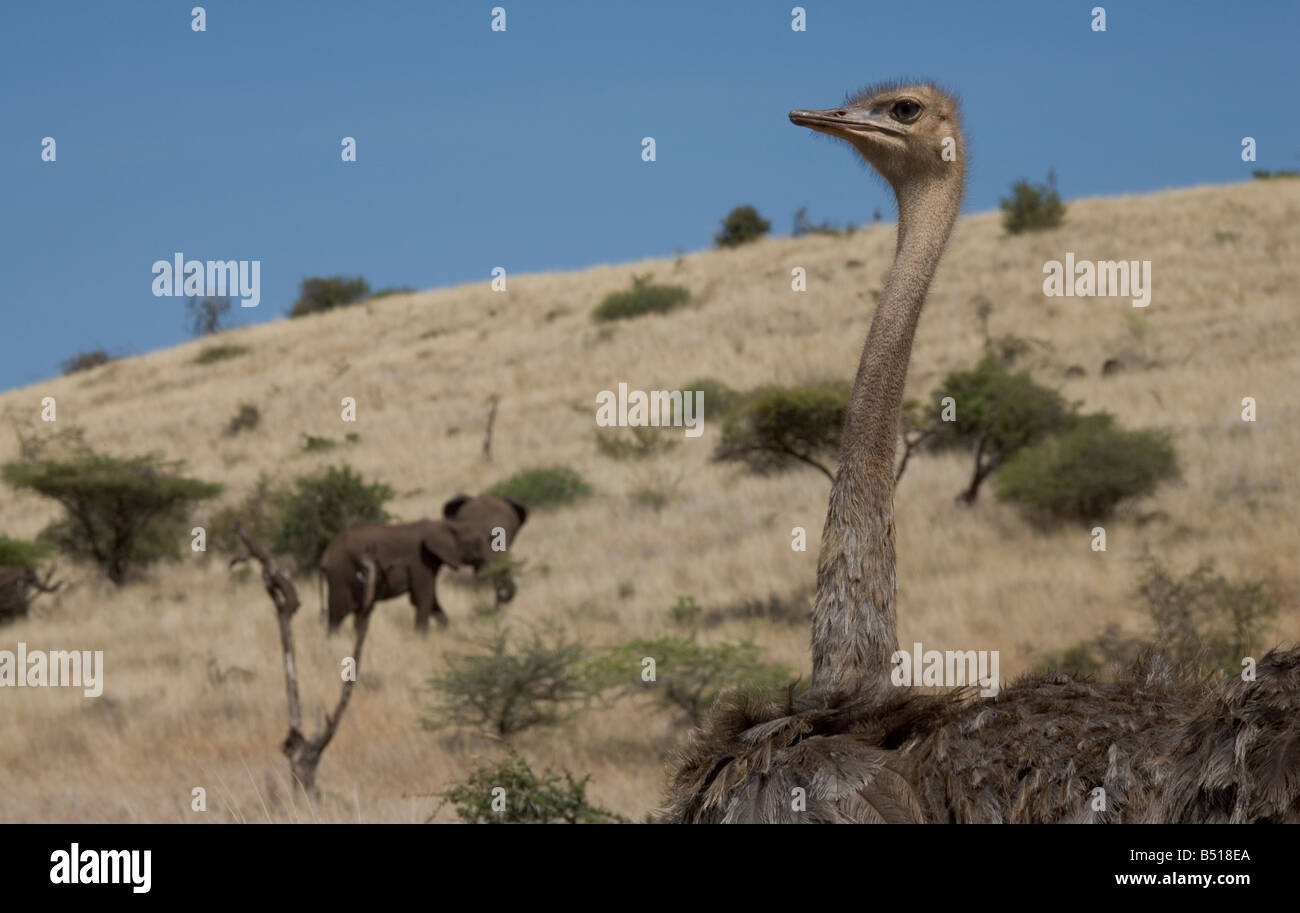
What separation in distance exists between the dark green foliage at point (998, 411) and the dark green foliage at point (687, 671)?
792 centimetres

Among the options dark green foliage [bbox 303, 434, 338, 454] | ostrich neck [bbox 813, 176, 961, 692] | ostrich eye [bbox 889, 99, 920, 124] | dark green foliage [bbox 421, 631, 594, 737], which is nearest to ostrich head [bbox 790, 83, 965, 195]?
ostrich eye [bbox 889, 99, 920, 124]

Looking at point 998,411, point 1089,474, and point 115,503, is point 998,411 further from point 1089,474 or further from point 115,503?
point 115,503

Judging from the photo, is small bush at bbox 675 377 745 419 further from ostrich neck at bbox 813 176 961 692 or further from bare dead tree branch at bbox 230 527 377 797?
ostrich neck at bbox 813 176 961 692

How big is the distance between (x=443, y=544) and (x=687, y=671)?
4.75 meters

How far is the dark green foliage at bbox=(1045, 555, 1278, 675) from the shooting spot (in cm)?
1150

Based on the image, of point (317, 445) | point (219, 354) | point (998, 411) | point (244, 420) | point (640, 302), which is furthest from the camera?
point (219, 354)

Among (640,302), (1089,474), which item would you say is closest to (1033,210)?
(640,302)

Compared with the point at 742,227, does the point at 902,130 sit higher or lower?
lower

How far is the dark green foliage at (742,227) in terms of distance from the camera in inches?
2263

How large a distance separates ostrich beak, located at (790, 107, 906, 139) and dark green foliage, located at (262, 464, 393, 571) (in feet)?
50.8

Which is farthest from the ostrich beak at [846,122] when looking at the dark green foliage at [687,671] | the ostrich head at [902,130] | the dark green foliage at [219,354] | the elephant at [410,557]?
the dark green foliage at [219,354]

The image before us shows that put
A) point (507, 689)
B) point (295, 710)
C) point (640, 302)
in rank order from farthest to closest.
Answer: point (640, 302), point (507, 689), point (295, 710)

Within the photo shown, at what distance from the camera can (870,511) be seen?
4293 mm

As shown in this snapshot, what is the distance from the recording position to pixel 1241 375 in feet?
77.4
